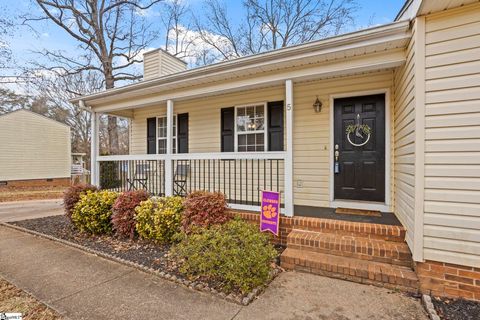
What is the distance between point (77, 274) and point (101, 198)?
2.07m

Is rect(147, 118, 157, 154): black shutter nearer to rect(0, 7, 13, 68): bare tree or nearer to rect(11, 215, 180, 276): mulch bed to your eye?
rect(11, 215, 180, 276): mulch bed

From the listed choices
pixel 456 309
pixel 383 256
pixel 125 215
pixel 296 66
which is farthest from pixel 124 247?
pixel 456 309

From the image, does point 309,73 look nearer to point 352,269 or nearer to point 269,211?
point 269,211

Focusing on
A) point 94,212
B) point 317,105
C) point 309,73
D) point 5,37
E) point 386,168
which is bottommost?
point 94,212

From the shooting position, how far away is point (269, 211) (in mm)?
3871

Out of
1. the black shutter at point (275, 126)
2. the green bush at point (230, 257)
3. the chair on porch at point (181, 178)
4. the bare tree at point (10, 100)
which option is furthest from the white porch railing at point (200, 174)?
the bare tree at point (10, 100)

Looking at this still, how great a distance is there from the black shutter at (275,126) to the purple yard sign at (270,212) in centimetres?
162

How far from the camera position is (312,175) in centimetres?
484

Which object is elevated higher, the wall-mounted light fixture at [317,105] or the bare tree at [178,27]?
the bare tree at [178,27]

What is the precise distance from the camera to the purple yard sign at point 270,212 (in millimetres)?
3783

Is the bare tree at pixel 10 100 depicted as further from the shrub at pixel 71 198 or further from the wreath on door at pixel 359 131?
the wreath on door at pixel 359 131

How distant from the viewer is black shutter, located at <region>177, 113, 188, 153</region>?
652 cm

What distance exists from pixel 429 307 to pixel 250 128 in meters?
4.19

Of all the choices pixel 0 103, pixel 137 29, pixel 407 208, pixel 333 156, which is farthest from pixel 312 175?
pixel 0 103
